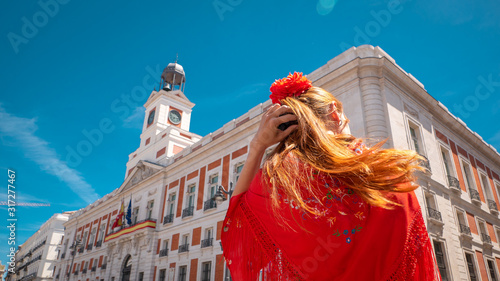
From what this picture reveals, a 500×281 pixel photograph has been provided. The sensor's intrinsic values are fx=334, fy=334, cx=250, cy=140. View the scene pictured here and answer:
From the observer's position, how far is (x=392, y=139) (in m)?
13.8

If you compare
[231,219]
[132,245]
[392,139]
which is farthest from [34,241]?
[231,219]

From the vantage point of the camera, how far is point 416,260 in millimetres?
1366

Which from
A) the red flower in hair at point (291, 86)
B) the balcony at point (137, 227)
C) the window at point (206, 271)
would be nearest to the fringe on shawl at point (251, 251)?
the red flower in hair at point (291, 86)

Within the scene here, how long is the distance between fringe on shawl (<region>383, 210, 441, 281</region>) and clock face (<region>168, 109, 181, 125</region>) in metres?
34.4

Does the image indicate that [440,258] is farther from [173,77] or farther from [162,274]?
[173,77]

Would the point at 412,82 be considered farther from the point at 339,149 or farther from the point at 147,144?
the point at 147,144

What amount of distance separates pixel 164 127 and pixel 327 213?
33439 mm

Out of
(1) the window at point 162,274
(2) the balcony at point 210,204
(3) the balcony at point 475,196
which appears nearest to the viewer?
(3) the balcony at point 475,196

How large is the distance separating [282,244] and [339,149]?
18.7 inches

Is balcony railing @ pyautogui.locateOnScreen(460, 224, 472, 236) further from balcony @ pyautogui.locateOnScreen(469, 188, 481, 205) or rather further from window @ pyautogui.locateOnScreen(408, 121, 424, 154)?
window @ pyautogui.locateOnScreen(408, 121, 424, 154)

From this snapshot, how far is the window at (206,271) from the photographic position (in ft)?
61.5

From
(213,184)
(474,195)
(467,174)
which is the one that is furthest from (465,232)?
(213,184)

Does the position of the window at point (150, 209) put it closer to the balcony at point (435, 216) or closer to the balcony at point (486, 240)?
the balcony at point (435, 216)

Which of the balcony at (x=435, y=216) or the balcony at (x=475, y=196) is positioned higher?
the balcony at (x=475, y=196)
